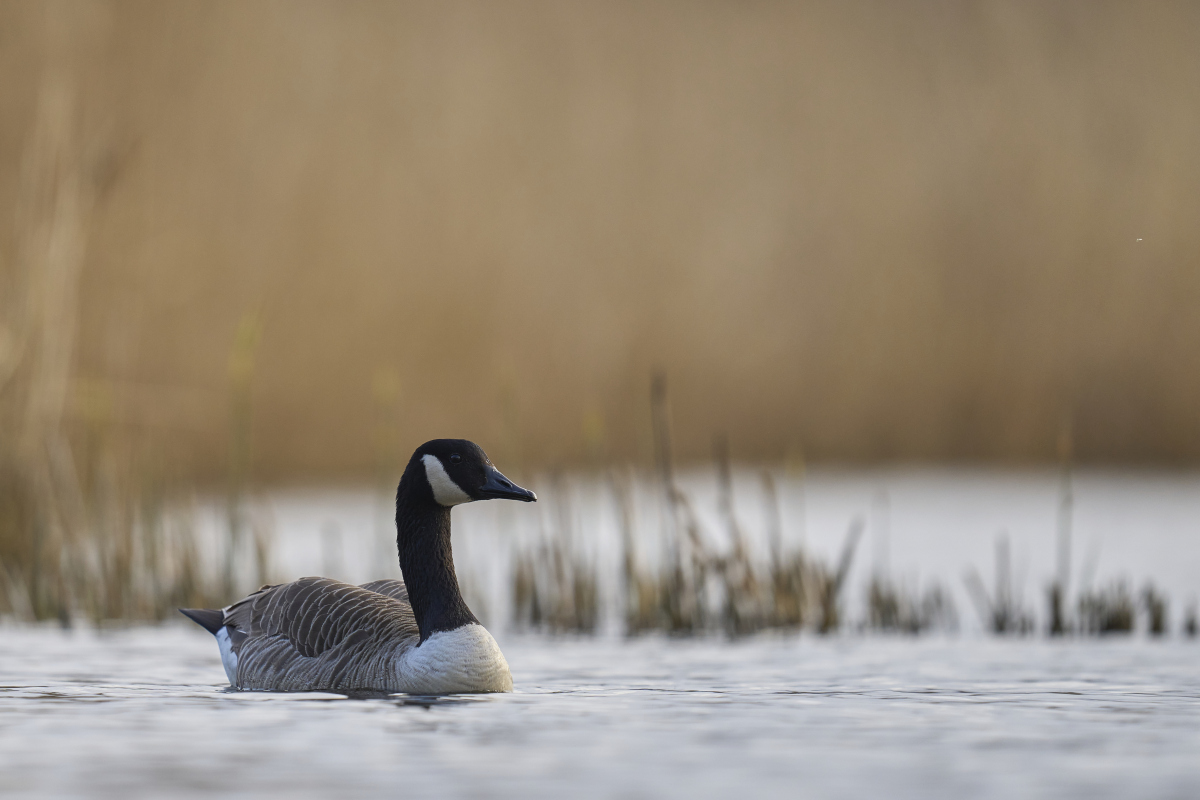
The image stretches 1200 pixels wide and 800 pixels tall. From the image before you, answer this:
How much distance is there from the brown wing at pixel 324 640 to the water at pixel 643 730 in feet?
0.75

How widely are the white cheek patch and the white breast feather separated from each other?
62 centimetres

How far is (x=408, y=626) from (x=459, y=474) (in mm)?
754

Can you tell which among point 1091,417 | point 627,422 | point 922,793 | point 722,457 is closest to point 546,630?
point 722,457

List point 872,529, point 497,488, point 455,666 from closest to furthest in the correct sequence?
point 455,666 < point 497,488 < point 872,529

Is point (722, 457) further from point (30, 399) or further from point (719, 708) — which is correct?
point (30, 399)

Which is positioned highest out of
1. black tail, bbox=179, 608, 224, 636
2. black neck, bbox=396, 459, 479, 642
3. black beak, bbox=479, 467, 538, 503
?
black beak, bbox=479, 467, 538, 503

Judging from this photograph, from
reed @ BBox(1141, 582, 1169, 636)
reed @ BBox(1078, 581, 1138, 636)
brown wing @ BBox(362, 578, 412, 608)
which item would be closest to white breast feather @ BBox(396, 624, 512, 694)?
brown wing @ BBox(362, 578, 412, 608)

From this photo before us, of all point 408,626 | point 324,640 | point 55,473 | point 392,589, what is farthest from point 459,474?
point 55,473

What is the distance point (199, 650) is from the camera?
8211mm

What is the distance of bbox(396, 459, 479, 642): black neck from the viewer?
6.31 meters

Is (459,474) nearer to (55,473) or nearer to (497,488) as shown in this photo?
(497,488)

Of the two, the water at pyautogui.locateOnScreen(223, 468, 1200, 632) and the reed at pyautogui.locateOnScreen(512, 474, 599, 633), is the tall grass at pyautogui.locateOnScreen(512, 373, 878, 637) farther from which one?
the water at pyautogui.locateOnScreen(223, 468, 1200, 632)

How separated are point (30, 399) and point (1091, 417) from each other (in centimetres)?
1637

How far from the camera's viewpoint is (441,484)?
21.6 ft
